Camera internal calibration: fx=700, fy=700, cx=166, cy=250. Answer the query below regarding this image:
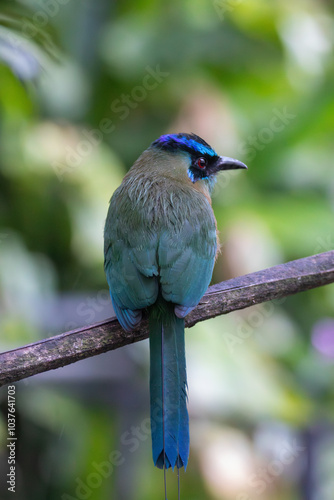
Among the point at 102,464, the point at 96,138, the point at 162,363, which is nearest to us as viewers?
the point at 162,363

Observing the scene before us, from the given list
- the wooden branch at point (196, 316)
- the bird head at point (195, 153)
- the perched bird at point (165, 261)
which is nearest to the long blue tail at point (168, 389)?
the perched bird at point (165, 261)

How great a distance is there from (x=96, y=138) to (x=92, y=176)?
45 centimetres

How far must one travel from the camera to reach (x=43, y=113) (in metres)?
5.07

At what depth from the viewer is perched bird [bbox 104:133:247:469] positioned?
7.80ft

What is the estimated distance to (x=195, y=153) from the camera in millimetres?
3334

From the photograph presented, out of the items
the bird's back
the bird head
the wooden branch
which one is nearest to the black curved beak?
the bird head

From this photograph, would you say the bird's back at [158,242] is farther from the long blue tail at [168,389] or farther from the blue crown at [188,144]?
the blue crown at [188,144]

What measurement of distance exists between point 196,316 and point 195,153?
0.95 metres

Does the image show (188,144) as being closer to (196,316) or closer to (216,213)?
(196,316)

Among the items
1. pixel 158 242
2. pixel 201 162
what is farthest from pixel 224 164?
pixel 158 242

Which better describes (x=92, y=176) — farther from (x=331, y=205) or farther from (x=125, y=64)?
(x=331, y=205)

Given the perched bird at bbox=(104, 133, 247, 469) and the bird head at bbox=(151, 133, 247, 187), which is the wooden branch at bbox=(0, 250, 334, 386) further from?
the bird head at bbox=(151, 133, 247, 187)

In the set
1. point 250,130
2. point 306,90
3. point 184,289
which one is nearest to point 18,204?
point 250,130

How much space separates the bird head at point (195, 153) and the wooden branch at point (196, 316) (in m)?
0.81
